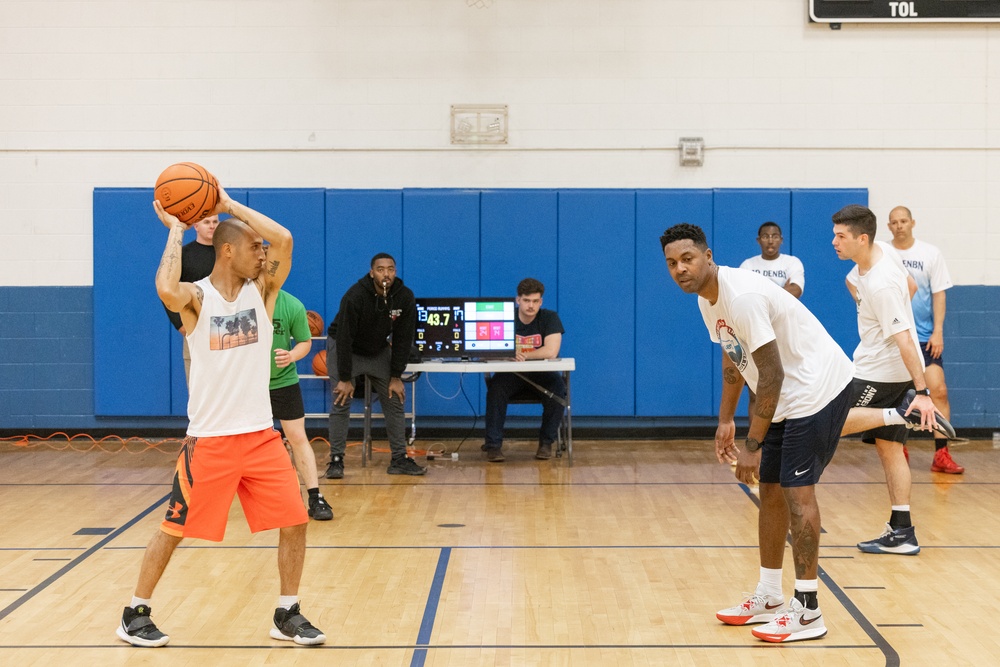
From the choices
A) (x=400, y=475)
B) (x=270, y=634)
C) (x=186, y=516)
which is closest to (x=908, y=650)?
(x=270, y=634)

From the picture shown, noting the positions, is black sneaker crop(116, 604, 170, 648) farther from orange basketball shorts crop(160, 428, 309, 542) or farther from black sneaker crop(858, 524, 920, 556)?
black sneaker crop(858, 524, 920, 556)

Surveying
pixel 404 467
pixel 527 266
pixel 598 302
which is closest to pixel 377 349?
pixel 404 467

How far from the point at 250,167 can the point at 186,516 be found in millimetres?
5901

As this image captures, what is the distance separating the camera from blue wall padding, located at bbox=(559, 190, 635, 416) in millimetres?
9164

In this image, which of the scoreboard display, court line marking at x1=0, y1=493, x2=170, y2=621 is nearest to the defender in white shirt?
court line marking at x1=0, y1=493, x2=170, y2=621

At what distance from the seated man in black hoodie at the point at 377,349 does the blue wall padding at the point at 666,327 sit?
243 cm

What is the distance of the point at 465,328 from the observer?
327 inches

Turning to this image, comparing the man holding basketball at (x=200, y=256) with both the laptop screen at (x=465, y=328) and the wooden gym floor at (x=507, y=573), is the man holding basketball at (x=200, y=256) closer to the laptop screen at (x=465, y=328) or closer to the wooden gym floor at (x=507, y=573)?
the wooden gym floor at (x=507, y=573)

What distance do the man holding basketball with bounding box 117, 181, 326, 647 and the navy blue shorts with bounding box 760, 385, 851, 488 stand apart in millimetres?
1955

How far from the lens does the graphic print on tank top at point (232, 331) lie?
3949mm

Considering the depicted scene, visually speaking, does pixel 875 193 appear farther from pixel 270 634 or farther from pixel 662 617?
pixel 270 634

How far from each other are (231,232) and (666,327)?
5.83 m

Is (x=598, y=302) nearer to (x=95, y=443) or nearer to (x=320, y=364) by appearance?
(x=320, y=364)

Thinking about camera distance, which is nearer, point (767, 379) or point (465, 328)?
point (767, 379)
